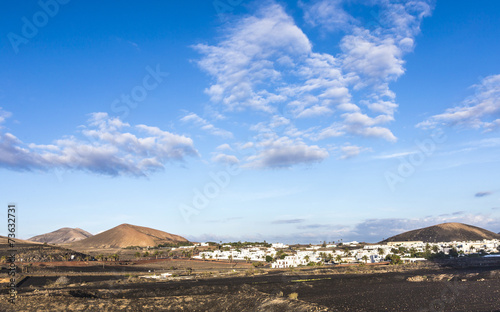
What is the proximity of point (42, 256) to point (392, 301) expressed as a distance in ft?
339

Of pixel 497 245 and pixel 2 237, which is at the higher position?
pixel 2 237

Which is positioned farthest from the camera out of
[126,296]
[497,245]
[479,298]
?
[497,245]

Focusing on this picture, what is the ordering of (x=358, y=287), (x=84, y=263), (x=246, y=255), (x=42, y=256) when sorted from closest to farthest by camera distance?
(x=358, y=287)
(x=84, y=263)
(x=42, y=256)
(x=246, y=255)

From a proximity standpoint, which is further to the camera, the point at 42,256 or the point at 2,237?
the point at 2,237

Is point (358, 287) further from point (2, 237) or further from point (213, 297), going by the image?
point (2, 237)

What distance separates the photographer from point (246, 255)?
425 feet

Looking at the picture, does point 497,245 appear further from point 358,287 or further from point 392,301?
point 392,301

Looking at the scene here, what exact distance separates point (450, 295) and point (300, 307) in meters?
17.0

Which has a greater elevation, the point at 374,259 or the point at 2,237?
the point at 2,237

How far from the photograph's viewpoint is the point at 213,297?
39.8 m

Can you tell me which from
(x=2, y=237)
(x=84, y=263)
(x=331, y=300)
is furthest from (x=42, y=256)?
(x=331, y=300)

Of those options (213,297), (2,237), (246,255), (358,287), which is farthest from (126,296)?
(2,237)

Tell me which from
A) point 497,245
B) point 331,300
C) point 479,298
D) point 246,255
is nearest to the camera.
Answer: point 479,298

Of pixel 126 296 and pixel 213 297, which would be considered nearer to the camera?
pixel 213 297
